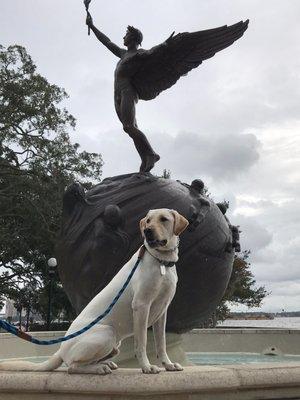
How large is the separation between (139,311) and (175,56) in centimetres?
437

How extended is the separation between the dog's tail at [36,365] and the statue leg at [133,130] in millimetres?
3505

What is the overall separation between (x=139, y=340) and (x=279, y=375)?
3.43 feet

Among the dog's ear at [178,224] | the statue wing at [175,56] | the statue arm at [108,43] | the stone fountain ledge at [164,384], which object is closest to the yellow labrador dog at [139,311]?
the dog's ear at [178,224]

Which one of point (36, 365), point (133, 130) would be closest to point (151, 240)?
point (36, 365)

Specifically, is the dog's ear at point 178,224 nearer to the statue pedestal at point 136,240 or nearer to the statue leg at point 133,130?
the statue pedestal at point 136,240

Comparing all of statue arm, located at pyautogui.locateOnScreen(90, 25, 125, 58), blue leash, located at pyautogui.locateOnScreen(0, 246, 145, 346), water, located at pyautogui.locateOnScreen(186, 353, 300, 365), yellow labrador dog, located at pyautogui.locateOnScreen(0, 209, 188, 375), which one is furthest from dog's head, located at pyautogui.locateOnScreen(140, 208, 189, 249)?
water, located at pyautogui.locateOnScreen(186, 353, 300, 365)

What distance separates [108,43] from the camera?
7656 mm

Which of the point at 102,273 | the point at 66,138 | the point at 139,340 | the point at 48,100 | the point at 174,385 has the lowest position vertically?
the point at 174,385

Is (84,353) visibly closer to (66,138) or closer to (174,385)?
(174,385)

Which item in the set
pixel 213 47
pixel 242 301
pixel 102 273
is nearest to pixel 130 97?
pixel 213 47

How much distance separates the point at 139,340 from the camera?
3.94 meters

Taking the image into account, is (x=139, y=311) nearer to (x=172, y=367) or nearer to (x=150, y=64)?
(x=172, y=367)

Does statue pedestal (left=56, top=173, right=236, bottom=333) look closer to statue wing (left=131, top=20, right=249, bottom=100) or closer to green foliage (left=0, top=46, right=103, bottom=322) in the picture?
statue wing (left=131, top=20, right=249, bottom=100)

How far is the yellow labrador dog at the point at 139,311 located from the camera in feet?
12.9
